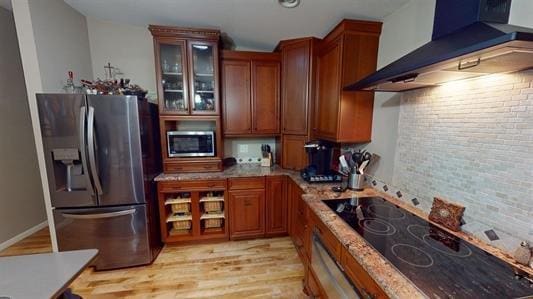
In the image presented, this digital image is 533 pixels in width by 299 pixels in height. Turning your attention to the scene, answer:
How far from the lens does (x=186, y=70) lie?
235 cm

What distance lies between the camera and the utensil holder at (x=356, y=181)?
190cm

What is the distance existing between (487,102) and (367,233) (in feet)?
3.11

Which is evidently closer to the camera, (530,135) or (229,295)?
(530,135)

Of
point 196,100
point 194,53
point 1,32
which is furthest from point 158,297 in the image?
point 1,32

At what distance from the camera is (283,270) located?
212 cm

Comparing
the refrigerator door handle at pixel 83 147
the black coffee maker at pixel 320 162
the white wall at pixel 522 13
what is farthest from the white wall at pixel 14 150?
the white wall at pixel 522 13

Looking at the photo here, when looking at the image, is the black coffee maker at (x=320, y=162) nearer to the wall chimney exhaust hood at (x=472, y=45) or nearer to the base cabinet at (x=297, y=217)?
the base cabinet at (x=297, y=217)

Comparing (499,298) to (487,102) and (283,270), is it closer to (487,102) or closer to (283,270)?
(487,102)

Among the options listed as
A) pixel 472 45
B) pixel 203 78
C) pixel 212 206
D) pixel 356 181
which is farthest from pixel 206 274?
pixel 472 45

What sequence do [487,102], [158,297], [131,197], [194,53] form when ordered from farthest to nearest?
[194,53], [131,197], [158,297], [487,102]

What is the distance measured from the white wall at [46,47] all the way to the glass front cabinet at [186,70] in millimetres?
888

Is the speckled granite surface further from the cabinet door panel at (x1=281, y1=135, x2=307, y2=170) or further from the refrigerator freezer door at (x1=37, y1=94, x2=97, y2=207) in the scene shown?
the refrigerator freezer door at (x1=37, y1=94, x2=97, y2=207)

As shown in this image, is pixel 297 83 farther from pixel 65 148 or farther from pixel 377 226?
pixel 65 148

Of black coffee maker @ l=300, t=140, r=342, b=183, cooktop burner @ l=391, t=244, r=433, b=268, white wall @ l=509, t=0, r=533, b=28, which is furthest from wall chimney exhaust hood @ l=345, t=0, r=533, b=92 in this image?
black coffee maker @ l=300, t=140, r=342, b=183
